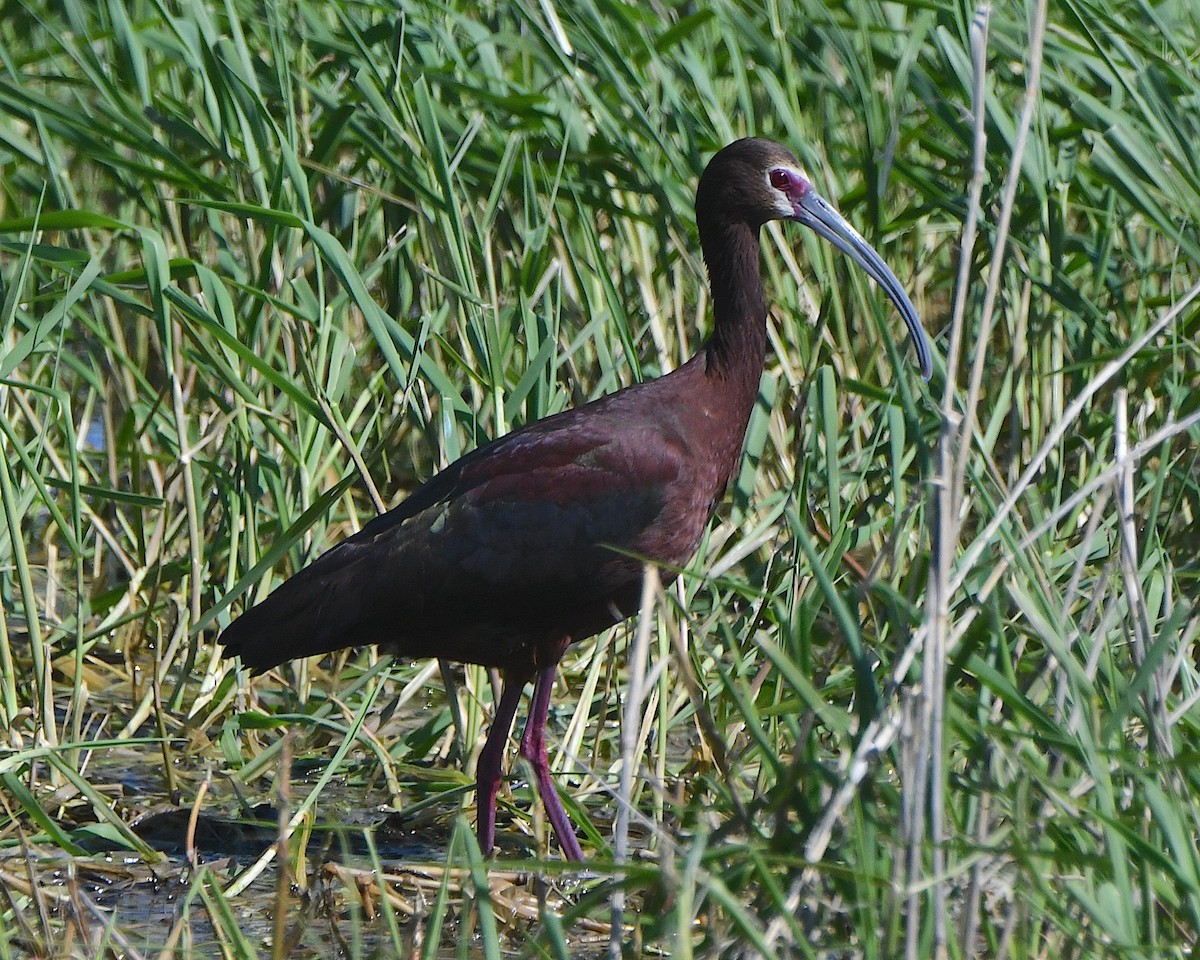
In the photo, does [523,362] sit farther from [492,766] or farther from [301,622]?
[492,766]

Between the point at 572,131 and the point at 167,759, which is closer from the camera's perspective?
the point at 167,759

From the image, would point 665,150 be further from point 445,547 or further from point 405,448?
point 405,448

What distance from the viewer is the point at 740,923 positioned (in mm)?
2080

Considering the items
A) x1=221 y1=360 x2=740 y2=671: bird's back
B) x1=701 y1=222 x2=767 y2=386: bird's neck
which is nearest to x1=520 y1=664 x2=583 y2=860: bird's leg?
x1=221 y1=360 x2=740 y2=671: bird's back

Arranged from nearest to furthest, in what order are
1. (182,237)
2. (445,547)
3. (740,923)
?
(740,923) → (445,547) → (182,237)

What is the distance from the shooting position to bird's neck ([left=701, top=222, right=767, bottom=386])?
13.1ft

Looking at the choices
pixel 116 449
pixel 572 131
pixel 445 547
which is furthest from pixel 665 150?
pixel 116 449

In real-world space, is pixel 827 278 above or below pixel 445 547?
above

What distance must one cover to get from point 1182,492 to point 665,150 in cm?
145

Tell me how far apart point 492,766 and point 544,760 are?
14 cm

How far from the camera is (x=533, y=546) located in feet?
12.6

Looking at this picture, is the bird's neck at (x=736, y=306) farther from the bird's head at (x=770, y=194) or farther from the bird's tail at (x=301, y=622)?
the bird's tail at (x=301, y=622)

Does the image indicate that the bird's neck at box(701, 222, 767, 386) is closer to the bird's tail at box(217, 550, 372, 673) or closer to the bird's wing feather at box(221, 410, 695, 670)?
the bird's wing feather at box(221, 410, 695, 670)

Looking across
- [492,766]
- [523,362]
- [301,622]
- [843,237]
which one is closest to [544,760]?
[492,766]
